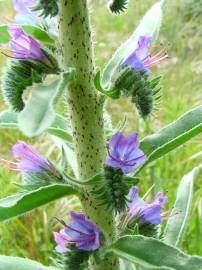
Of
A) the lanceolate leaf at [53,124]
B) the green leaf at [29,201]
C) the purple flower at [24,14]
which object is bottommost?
the green leaf at [29,201]

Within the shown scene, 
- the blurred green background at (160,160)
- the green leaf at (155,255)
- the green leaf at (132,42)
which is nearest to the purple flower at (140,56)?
the green leaf at (132,42)

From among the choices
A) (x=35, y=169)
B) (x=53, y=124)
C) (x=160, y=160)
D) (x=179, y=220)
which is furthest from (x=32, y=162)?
(x=160, y=160)

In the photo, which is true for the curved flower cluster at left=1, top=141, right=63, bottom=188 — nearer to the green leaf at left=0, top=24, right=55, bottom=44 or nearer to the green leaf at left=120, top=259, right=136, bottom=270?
the green leaf at left=0, top=24, right=55, bottom=44

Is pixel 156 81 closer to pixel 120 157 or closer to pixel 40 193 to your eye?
pixel 120 157

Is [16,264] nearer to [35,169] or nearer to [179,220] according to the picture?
[35,169]

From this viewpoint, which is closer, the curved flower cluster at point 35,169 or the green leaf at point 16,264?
the curved flower cluster at point 35,169

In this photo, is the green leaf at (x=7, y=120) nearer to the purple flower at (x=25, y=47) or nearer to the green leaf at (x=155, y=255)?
the purple flower at (x=25, y=47)

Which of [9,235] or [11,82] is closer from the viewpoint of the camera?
[11,82]

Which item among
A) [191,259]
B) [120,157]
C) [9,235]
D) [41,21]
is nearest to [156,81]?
[120,157]
